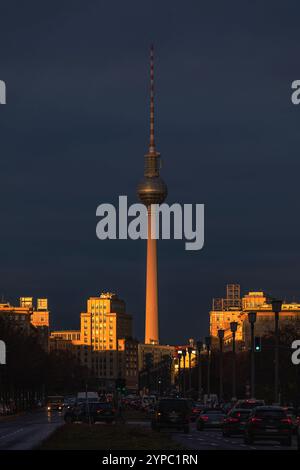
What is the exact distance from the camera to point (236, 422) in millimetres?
81125

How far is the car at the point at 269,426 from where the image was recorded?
220 feet

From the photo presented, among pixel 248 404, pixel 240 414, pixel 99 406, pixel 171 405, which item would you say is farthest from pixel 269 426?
pixel 99 406

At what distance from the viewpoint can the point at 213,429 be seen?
9975 cm

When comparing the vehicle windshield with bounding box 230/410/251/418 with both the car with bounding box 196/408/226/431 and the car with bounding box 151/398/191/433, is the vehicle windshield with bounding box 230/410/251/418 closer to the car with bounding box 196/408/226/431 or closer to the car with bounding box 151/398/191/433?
the car with bounding box 151/398/191/433

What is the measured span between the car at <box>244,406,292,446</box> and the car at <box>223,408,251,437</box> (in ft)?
41.8

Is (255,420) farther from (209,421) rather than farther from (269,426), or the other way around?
(209,421)

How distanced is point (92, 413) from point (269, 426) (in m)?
42.1

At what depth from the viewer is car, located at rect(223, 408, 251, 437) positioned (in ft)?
265

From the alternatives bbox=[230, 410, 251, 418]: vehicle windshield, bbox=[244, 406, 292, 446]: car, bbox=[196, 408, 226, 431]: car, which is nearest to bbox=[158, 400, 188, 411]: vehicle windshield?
bbox=[196, 408, 226, 431]: car


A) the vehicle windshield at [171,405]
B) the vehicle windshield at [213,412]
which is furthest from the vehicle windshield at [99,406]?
the vehicle windshield at [171,405]

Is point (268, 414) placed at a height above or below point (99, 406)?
below
